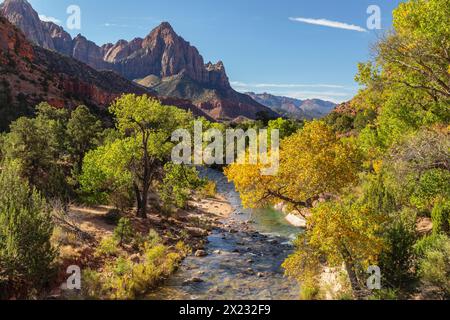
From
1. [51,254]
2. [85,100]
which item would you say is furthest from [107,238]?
[85,100]

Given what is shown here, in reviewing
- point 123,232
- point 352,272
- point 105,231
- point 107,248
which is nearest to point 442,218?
point 352,272

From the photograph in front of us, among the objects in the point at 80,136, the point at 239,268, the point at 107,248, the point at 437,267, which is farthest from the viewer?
the point at 80,136

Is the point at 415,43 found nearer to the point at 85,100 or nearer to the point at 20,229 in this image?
the point at 20,229

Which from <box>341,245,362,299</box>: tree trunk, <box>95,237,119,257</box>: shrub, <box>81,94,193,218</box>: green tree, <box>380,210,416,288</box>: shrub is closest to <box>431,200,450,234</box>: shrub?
<box>380,210,416,288</box>: shrub

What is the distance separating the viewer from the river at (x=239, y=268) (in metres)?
19.1

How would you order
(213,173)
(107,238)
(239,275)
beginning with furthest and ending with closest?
(213,173) → (107,238) → (239,275)

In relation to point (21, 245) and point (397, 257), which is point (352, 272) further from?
point (21, 245)

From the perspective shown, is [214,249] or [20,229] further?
[214,249]

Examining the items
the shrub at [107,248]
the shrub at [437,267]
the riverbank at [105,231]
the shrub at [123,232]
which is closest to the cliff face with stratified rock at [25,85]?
the riverbank at [105,231]

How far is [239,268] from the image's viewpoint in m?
23.6

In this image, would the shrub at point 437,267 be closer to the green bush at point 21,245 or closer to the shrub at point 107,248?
the green bush at point 21,245

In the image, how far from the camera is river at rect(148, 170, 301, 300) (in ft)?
62.6

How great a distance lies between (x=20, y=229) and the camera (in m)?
15.6
